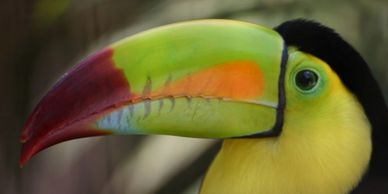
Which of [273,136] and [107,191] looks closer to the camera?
[273,136]

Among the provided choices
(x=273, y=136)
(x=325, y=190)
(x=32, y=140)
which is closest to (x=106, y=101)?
(x=32, y=140)

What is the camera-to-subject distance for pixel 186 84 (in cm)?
116

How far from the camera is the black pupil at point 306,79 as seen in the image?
117 cm

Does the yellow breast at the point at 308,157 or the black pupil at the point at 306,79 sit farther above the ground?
the black pupil at the point at 306,79

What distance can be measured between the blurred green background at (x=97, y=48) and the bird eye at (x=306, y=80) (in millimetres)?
166

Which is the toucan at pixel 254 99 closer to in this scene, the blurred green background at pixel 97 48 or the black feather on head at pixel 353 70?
the black feather on head at pixel 353 70

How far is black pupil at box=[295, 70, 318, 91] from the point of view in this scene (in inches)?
46.2

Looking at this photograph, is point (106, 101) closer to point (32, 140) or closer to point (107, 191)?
point (32, 140)

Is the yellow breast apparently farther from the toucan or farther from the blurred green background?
the blurred green background

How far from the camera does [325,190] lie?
1.20m

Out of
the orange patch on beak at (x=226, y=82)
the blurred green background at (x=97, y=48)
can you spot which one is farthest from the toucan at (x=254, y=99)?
the blurred green background at (x=97, y=48)

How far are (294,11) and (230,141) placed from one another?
0.93 ft

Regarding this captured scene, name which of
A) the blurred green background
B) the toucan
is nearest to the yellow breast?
the toucan

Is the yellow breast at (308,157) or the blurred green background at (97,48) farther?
the blurred green background at (97,48)
